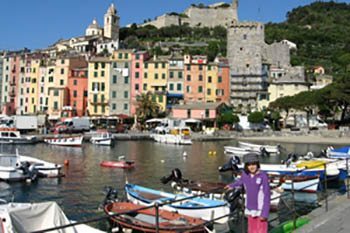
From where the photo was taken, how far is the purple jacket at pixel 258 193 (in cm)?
731

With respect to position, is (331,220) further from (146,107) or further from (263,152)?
(146,107)

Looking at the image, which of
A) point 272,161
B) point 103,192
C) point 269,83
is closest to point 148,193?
point 103,192

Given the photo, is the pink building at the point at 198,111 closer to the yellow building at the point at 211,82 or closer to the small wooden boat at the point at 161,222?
the yellow building at the point at 211,82

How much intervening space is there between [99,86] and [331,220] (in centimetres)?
7301

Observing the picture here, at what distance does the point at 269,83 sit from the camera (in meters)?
88.3

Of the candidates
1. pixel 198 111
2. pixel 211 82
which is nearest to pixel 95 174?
pixel 198 111

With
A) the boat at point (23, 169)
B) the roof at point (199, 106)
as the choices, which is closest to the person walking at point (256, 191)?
the boat at point (23, 169)

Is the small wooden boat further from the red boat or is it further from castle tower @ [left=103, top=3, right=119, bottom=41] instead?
castle tower @ [left=103, top=3, right=119, bottom=41]

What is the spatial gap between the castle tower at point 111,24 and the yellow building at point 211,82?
64714 mm

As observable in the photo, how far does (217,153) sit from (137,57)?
126 feet

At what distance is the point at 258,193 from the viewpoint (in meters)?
7.34

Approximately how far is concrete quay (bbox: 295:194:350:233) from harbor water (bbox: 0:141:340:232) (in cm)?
882

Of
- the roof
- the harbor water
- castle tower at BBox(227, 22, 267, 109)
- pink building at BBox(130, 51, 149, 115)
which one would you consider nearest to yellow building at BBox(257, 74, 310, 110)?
castle tower at BBox(227, 22, 267, 109)

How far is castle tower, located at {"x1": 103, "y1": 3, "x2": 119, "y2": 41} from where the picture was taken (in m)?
138
